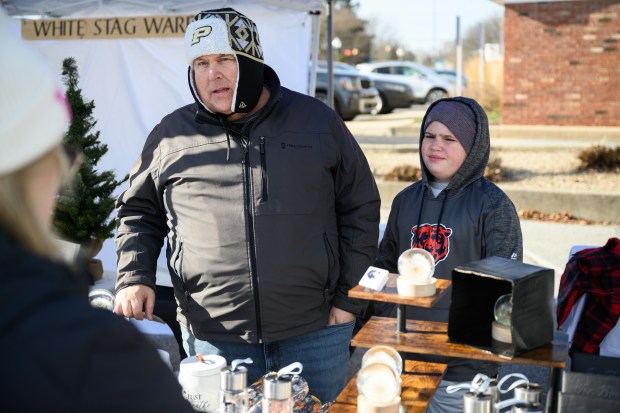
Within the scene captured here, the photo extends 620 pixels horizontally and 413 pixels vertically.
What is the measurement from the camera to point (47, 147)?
892 millimetres

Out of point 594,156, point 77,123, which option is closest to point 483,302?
point 77,123

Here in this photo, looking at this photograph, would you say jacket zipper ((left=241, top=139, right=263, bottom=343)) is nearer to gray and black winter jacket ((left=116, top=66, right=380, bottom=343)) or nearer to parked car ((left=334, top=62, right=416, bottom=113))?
gray and black winter jacket ((left=116, top=66, right=380, bottom=343))

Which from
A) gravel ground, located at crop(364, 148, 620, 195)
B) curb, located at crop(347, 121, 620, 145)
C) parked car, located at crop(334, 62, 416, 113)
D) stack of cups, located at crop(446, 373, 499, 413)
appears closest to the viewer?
stack of cups, located at crop(446, 373, 499, 413)

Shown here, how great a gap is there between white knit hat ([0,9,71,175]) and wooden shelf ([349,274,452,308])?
1.18 meters

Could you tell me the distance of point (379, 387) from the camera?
171 centimetres

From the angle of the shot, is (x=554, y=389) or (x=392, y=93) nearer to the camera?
(x=554, y=389)

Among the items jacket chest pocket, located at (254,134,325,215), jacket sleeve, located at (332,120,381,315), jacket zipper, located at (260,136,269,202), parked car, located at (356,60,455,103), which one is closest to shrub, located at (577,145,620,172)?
jacket sleeve, located at (332,120,381,315)

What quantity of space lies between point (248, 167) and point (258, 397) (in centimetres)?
82

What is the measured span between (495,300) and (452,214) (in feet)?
2.41

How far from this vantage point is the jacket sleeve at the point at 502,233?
266 cm

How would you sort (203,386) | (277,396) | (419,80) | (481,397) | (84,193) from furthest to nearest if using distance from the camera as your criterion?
(419,80)
(84,193)
(203,386)
(277,396)
(481,397)

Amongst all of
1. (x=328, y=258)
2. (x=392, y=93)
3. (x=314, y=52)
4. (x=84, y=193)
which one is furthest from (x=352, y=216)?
(x=392, y=93)

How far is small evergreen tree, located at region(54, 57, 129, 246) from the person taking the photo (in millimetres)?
4395

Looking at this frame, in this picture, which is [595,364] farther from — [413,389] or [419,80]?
[419,80]
